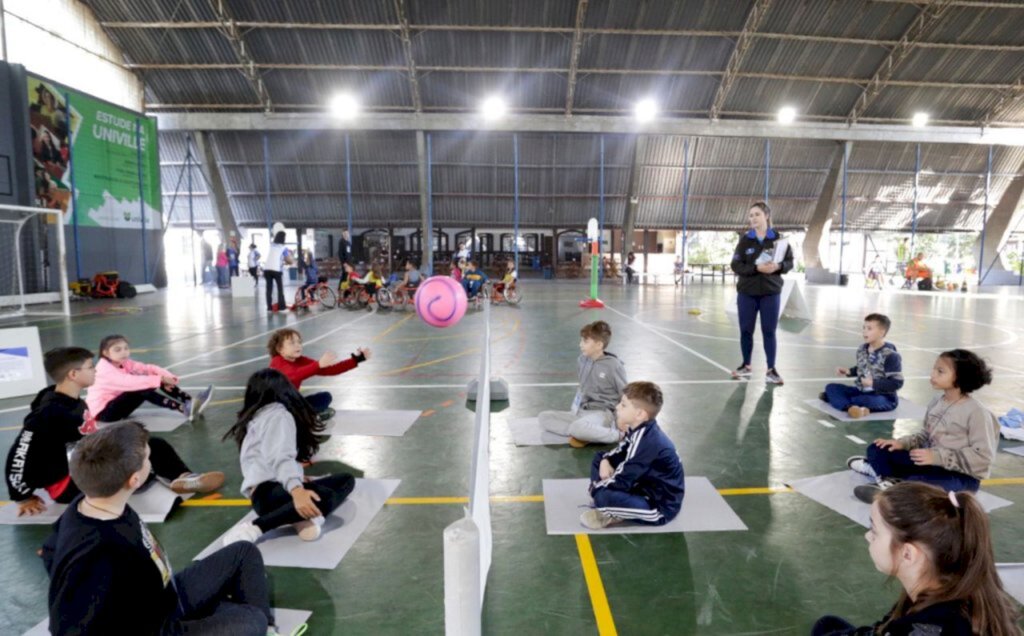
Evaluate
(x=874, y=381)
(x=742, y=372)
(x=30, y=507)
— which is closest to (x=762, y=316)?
(x=742, y=372)

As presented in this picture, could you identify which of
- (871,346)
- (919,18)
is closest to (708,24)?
(919,18)

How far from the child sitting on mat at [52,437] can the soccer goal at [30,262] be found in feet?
52.0

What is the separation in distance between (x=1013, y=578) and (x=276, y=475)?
4.09 m

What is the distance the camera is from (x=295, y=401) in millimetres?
4008

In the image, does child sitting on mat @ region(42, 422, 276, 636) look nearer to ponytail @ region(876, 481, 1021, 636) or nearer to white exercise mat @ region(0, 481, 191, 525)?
white exercise mat @ region(0, 481, 191, 525)

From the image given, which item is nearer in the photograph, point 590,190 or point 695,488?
point 695,488

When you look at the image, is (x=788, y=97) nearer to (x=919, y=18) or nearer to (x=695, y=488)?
(x=919, y=18)

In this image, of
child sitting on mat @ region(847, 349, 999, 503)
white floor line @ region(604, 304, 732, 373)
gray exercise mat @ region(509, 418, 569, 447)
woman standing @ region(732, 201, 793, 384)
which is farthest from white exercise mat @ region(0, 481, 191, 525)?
white floor line @ region(604, 304, 732, 373)

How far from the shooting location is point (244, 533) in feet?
11.4

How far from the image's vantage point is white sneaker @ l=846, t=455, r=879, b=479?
4.41 metres

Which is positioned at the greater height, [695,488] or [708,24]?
[708,24]

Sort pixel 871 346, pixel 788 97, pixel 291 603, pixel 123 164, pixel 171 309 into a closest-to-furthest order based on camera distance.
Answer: pixel 291 603 → pixel 871 346 → pixel 171 309 → pixel 123 164 → pixel 788 97

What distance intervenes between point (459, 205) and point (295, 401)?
28.5 m

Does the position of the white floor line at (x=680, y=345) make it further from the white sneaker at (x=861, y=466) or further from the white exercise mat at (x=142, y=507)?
the white exercise mat at (x=142, y=507)
